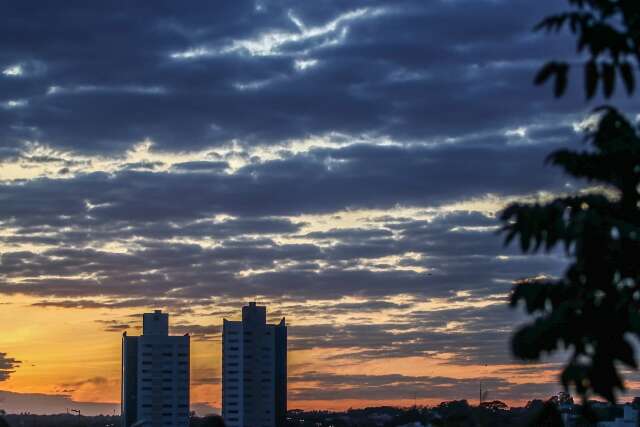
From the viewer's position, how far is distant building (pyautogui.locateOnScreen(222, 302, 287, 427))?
18788 cm

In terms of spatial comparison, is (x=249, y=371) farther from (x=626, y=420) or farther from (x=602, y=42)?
(x=602, y=42)

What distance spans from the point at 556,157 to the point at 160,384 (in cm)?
19145

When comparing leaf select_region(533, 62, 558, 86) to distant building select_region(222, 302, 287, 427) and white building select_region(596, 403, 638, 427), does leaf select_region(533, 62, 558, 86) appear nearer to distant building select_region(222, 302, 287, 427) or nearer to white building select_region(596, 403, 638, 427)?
white building select_region(596, 403, 638, 427)

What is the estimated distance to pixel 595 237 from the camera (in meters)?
11.3

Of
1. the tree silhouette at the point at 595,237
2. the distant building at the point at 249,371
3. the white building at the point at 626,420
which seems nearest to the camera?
the tree silhouette at the point at 595,237

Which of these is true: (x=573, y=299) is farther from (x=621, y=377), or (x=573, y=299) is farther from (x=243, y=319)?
(x=243, y=319)

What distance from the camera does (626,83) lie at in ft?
37.6

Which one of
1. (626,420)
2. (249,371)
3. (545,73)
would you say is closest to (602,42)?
(545,73)

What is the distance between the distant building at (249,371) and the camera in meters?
188

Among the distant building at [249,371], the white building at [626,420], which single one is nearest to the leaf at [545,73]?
the white building at [626,420]

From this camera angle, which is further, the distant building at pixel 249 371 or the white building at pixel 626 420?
the distant building at pixel 249 371

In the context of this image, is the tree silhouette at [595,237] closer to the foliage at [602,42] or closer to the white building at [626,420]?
the foliage at [602,42]

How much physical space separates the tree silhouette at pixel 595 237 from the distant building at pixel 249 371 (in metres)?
175

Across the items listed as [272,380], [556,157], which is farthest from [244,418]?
[556,157]
